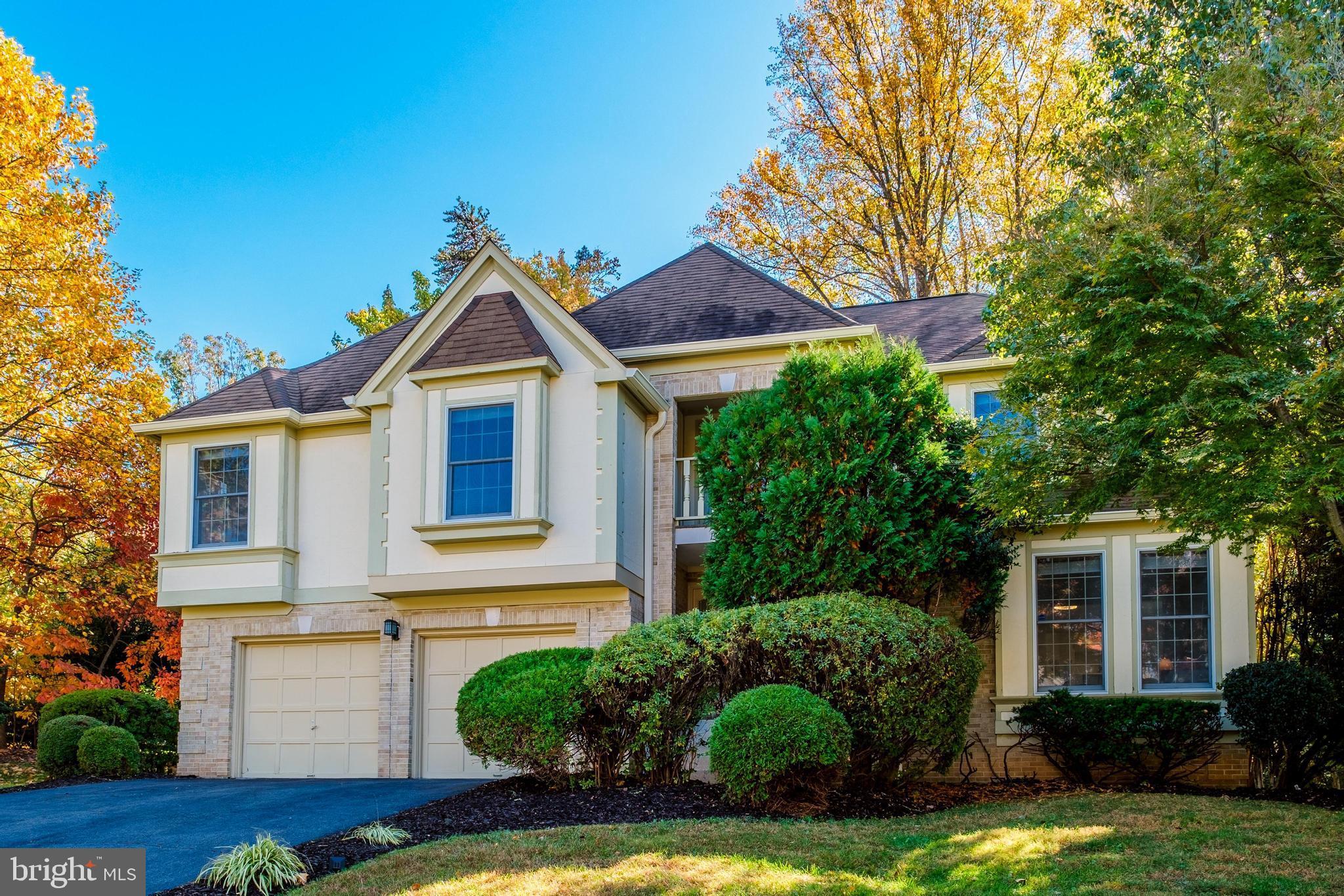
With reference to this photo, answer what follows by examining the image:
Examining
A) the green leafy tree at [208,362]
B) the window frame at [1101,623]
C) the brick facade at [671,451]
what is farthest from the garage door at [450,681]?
the green leafy tree at [208,362]

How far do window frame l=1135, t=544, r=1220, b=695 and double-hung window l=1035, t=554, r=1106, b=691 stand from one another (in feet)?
1.35

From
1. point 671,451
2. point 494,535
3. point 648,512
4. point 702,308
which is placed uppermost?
point 702,308

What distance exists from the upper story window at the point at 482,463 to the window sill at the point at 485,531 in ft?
0.85

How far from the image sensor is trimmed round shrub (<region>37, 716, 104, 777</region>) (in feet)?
51.8

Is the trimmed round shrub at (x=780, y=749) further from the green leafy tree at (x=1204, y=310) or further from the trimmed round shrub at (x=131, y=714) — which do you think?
the trimmed round shrub at (x=131, y=714)

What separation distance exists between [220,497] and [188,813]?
6.49 meters

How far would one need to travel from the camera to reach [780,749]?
32.0ft

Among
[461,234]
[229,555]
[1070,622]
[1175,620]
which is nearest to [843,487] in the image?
[1070,622]

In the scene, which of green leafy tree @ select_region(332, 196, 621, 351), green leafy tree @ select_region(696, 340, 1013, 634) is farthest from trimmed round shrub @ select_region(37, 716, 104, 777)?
green leafy tree @ select_region(332, 196, 621, 351)

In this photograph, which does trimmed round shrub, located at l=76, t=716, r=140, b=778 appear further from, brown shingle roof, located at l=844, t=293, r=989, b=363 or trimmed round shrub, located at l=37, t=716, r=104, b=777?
brown shingle roof, located at l=844, t=293, r=989, b=363

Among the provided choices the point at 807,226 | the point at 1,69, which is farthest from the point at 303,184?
the point at 807,226

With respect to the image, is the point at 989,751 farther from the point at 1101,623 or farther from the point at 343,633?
the point at 343,633

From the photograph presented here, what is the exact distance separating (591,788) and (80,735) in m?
8.98

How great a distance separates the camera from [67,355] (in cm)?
2077
